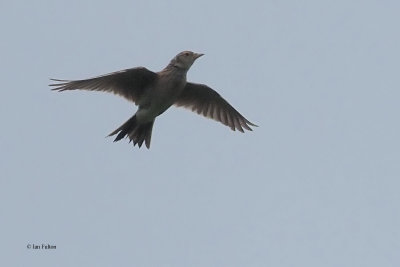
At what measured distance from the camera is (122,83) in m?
18.7

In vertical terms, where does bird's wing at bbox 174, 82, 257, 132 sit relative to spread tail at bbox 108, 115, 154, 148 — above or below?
above

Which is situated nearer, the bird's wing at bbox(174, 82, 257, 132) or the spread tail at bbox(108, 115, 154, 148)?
the spread tail at bbox(108, 115, 154, 148)

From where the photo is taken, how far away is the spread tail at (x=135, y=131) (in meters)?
18.7

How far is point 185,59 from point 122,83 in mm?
1490

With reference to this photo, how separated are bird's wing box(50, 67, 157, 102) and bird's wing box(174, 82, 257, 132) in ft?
5.54

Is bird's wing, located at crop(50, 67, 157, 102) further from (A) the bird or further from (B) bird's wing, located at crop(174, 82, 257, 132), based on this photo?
(B) bird's wing, located at crop(174, 82, 257, 132)

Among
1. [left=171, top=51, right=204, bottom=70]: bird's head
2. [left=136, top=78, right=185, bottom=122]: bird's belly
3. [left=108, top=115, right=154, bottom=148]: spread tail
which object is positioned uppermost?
[left=171, top=51, right=204, bottom=70]: bird's head

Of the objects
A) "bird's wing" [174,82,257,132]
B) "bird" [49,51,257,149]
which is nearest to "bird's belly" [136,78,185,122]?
"bird" [49,51,257,149]

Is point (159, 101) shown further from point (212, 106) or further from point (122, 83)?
point (212, 106)

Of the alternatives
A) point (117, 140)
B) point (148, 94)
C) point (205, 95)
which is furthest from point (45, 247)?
point (205, 95)

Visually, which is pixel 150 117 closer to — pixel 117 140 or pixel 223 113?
pixel 117 140

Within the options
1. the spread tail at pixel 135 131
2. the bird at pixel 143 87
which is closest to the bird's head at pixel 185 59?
the bird at pixel 143 87

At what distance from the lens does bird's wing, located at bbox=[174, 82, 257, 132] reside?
20.2m

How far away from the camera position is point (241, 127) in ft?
67.6
